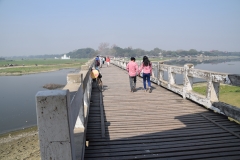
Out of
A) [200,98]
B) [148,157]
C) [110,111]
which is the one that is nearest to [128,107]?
[110,111]

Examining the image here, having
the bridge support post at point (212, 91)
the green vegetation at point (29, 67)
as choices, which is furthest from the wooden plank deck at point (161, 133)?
the green vegetation at point (29, 67)

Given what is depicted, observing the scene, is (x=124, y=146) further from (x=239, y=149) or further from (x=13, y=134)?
(x=13, y=134)

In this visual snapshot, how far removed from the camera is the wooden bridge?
1.75 m

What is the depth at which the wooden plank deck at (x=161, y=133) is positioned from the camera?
3365 mm

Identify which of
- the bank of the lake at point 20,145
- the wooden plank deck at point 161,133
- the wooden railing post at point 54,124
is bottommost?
the bank of the lake at point 20,145

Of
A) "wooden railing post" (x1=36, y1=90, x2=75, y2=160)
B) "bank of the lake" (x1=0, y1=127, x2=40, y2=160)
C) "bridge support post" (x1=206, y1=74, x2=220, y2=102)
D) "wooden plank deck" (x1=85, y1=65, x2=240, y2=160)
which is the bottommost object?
"bank of the lake" (x1=0, y1=127, x2=40, y2=160)

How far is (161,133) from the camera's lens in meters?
4.21

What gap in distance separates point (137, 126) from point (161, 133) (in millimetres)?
632

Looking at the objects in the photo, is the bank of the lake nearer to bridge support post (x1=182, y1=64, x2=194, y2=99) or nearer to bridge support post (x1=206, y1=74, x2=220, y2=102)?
bridge support post (x1=182, y1=64, x2=194, y2=99)

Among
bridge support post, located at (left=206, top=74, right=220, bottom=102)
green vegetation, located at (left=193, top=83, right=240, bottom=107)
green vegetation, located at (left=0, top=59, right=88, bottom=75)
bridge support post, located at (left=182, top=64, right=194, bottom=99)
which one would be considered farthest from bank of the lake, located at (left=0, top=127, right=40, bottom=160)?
green vegetation, located at (left=0, top=59, right=88, bottom=75)

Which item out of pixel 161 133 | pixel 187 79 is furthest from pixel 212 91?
pixel 161 133

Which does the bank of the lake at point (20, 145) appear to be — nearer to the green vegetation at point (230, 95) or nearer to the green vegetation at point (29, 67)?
the green vegetation at point (230, 95)

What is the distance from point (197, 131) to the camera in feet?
14.0

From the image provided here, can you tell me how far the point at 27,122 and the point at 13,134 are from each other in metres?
2.58
